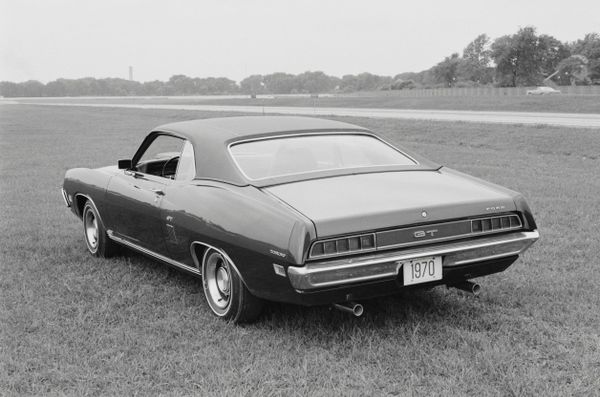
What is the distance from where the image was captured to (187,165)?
4945 mm

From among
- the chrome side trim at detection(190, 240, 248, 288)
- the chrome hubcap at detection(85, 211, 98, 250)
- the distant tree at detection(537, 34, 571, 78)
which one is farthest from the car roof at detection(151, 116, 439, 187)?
the distant tree at detection(537, 34, 571, 78)

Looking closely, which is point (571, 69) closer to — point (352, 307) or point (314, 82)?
point (314, 82)

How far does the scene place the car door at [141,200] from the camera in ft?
16.4

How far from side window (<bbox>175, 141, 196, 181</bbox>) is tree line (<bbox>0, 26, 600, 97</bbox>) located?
7401 centimetres

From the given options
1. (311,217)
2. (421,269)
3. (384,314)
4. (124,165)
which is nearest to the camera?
(311,217)

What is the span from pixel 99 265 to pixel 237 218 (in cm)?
235

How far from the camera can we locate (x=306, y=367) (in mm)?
3615

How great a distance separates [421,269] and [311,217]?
71 centimetres

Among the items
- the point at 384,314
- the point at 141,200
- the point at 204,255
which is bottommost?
the point at 384,314

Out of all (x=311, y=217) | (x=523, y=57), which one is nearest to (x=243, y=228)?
(x=311, y=217)

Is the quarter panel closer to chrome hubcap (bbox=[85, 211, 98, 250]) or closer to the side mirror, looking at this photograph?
the side mirror

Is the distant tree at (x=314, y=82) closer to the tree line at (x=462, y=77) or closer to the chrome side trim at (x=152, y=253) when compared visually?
the tree line at (x=462, y=77)

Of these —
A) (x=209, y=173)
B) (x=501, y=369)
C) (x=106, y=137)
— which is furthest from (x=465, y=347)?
(x=106, y=137)

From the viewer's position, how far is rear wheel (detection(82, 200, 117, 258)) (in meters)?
6.04
